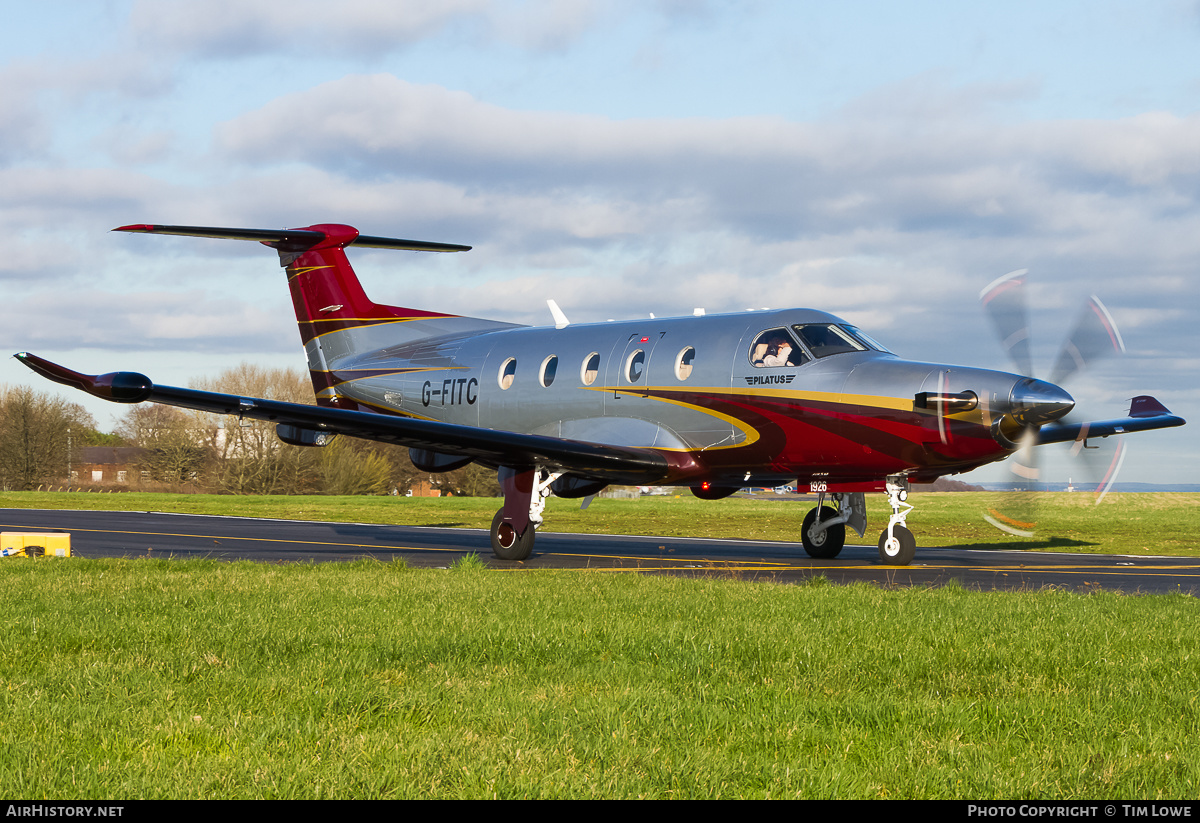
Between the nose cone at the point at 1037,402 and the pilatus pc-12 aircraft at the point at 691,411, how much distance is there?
0.06ft

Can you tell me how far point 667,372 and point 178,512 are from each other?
85.9 feet

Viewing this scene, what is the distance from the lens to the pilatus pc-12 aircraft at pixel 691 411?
1500 centimetres

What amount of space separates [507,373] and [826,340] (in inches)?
263

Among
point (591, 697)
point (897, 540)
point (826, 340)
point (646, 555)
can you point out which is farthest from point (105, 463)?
point (591, 697)

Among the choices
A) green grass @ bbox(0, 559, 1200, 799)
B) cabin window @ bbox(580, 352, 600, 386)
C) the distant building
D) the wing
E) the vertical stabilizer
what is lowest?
the distant building

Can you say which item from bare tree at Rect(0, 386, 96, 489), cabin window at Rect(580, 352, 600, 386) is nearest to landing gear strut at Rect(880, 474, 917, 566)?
cabin window at Rect(580, 352, 600, 386)

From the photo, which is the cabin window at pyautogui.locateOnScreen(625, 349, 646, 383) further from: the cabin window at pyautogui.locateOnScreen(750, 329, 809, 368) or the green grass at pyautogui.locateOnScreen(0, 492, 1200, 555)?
the green grass at pyautogui.locateOnScreen(0, 492, 1200, 555)

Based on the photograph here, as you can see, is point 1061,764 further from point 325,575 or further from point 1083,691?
point 325,575

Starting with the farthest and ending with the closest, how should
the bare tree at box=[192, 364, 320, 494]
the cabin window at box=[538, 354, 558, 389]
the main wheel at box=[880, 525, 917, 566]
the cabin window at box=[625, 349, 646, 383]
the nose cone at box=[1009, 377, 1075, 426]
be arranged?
1. the bare tree at box=[192, 364, 320, 494]
2. the cabin window at box=[538, 354, 558, 389]
3. the cabin window at box=[625, 349, 646, 383]
4. the main wheel at box=[880, 525, 917, 566]
5. the nose cone at box=[1009, 377, 1075, 426]

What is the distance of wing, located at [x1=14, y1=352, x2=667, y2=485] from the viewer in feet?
49.6

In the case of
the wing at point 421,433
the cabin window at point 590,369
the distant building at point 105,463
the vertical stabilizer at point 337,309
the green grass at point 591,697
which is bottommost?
the distant building at point 105,463

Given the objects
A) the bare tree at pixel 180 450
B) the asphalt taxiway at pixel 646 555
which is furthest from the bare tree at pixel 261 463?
the asphalt taxiway at pixel 646 555

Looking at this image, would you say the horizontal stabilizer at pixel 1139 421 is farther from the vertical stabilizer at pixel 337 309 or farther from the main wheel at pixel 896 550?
the vertical stabilizer at pixel 337 309

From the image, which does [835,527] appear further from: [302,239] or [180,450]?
[180,450]
